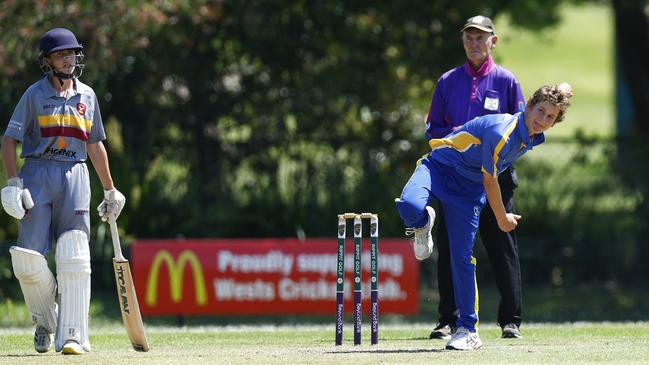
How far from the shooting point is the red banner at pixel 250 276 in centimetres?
1348

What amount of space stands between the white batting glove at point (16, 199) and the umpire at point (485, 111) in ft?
9.70

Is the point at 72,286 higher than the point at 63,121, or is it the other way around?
the point at 63,121

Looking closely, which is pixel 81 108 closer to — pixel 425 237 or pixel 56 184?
pixel 56 184

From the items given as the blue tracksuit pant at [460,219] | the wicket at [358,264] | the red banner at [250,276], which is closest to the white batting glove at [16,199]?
the wicket at [358,264]

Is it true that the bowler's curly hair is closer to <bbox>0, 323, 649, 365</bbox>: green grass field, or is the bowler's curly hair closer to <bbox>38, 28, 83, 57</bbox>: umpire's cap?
<bbox>0, 323, 649, 365</bbox>: green grass field

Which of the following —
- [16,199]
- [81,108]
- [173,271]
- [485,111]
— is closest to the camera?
[16,199]

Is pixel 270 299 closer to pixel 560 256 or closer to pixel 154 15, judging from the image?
pixel 154 15

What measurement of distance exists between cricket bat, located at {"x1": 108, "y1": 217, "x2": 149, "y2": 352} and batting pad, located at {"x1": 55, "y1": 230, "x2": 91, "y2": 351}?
222 mm

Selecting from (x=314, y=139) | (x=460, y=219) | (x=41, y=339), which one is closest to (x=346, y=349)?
(x=460, y=219)

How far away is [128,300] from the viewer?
845 cm

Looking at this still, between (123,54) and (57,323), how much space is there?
7352mm

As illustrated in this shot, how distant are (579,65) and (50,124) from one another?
4804cm

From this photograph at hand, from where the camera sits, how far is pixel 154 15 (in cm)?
1476

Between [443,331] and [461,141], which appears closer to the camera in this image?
[461,141]
